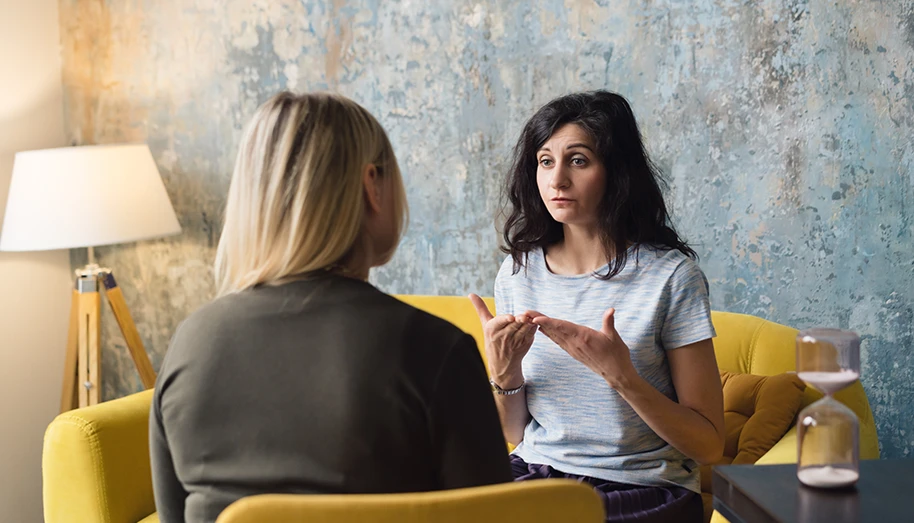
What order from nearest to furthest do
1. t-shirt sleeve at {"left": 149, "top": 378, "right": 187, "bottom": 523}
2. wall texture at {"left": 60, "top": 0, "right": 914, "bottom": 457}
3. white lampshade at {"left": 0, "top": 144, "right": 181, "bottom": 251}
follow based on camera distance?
t-shirt sleeve at {"left": 149, "top": 378, "right": 187, "bottom": 523} → wall texture at {"left": 60, "top": 0, "right": 914, "bottom": 457} → white lampshade at {"left": 0, "top": 144, "right": 181, "bottom": 251}

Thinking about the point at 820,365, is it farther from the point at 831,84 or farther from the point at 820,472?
the point at 831,84

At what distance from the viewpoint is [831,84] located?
2.68 metres

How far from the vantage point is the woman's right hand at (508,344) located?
5.81 feet

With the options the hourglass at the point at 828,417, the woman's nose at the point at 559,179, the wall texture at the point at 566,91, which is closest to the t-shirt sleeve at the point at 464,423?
the hourglass at the point at 828,417

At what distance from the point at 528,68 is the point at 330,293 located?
2080mm

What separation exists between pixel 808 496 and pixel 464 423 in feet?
1.89

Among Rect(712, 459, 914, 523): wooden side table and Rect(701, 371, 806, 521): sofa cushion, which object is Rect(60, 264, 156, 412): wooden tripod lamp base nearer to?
Rect(701, 371, 806, 521): sofa cushion

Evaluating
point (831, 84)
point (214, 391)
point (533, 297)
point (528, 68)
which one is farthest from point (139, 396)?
point (831, 84)

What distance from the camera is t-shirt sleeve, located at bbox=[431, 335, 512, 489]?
Answer: 3.52 feet

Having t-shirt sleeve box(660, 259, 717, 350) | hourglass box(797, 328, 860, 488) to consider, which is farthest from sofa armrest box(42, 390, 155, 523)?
hourglass box(797, 328, 860, 488)

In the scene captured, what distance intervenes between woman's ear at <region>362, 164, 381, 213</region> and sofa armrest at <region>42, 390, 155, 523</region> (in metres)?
1.25

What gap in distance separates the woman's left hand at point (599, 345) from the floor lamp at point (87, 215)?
1.90 meters

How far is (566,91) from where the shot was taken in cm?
300

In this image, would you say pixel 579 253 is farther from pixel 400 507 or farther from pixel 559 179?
pixel 400 507
